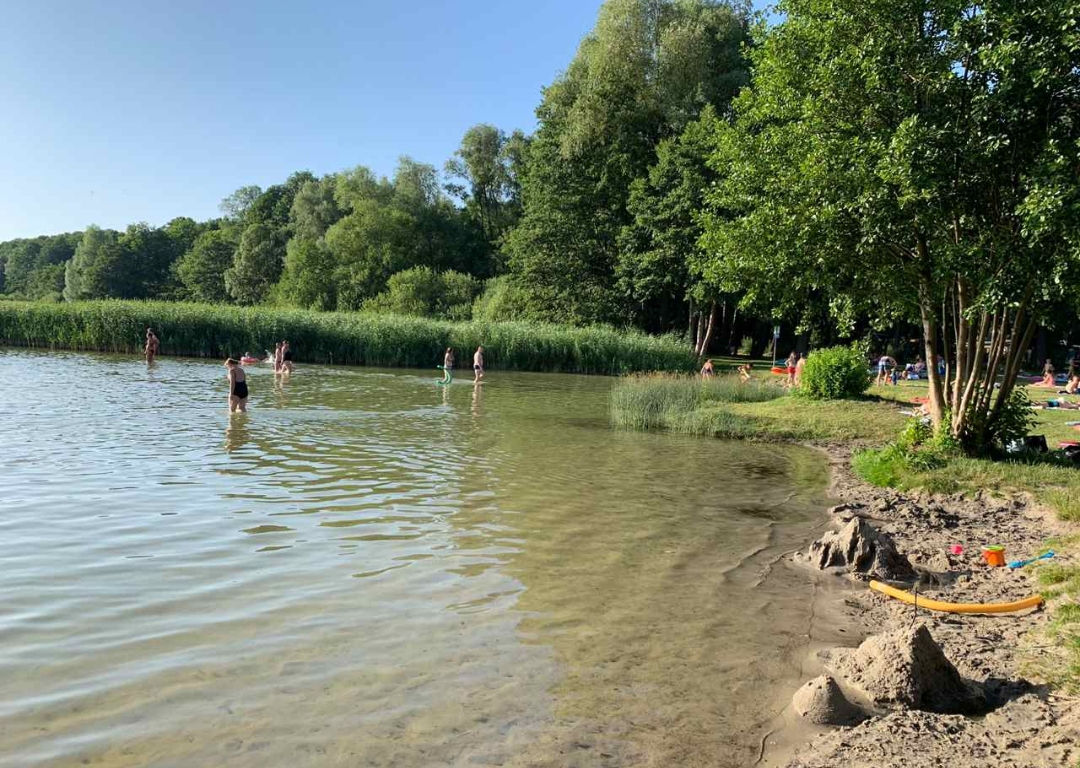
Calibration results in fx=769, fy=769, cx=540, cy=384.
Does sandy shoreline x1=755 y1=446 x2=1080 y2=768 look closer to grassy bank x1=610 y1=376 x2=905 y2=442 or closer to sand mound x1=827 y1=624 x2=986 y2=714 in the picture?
sand mound x1=827 y1=624 x2=986 y2=714

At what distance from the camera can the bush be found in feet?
73.5

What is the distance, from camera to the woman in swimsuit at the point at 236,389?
1847 centimetres

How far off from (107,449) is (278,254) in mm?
84580

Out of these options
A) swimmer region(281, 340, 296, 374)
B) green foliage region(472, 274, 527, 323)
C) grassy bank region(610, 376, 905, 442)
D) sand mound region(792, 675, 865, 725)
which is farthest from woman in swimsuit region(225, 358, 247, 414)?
green foliage region(472, 274, 527, 323)

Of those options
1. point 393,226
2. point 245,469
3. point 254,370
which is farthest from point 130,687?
point 393,226

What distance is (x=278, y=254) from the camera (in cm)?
9269

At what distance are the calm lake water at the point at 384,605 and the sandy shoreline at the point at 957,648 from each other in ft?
1.10

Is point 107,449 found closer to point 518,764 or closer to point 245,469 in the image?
point 245,469

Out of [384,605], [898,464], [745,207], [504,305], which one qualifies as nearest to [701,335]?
[504,305]

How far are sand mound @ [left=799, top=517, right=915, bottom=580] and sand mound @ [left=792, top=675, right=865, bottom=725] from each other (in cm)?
355

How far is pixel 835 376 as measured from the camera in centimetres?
2241

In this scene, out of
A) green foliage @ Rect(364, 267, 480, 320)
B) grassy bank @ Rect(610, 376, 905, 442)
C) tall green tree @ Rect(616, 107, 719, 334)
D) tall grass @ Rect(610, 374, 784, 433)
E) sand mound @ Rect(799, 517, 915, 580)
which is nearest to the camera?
sand mound @ Rect(799, 517, 915, 580)

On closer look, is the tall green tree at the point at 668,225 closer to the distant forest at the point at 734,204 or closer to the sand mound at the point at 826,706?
the distant forest at the point at 734,204

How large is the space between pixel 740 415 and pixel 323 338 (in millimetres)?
26133
